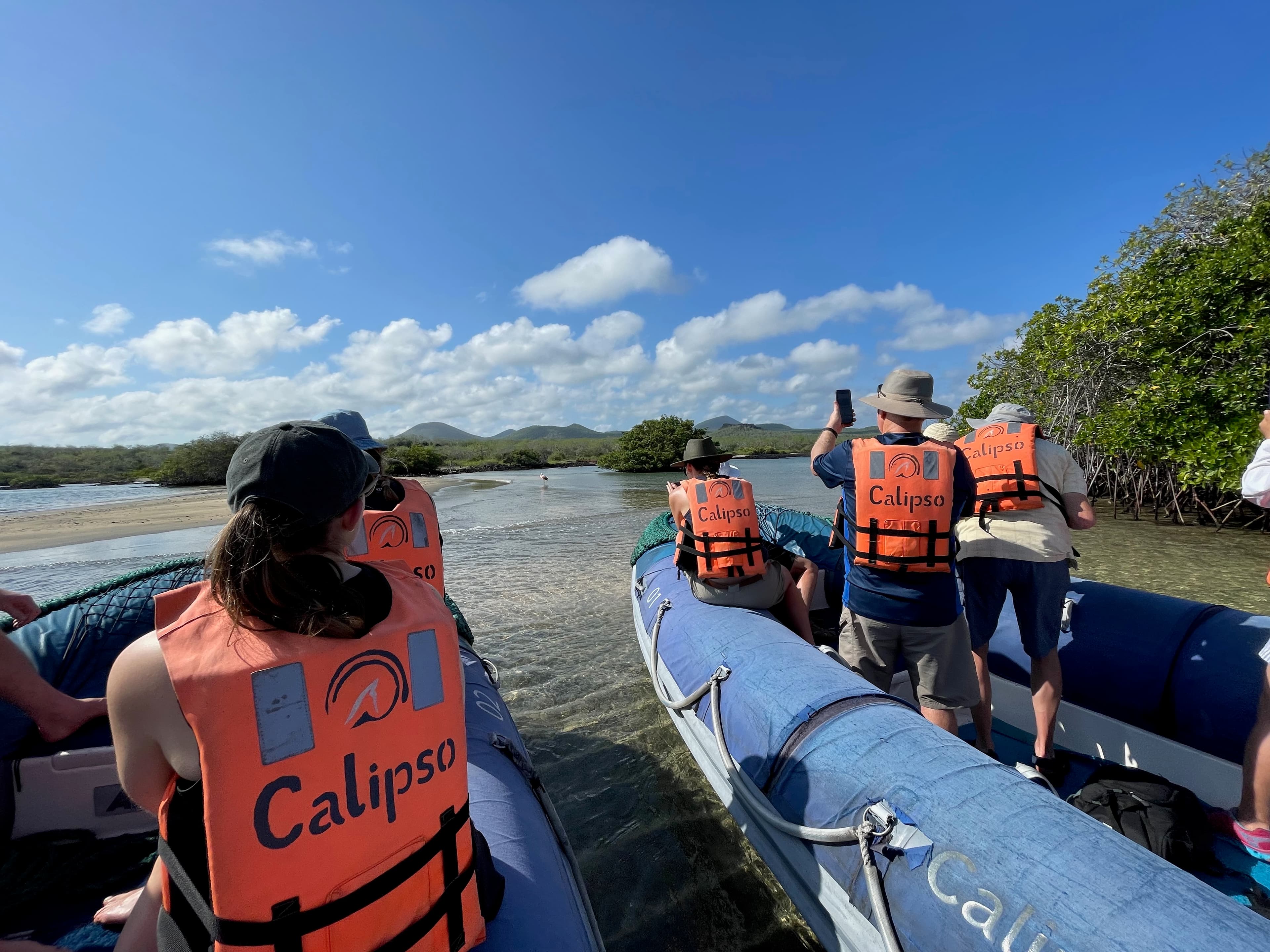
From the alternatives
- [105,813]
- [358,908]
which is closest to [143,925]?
[358,908]

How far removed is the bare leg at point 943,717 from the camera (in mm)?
2471

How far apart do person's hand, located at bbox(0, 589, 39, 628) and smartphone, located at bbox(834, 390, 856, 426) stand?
11.7 feet

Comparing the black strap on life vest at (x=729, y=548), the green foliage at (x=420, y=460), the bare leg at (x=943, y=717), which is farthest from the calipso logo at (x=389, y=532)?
the green foliage at (x=420, y=460)

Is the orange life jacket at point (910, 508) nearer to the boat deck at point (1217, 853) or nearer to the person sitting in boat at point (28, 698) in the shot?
the boat deck at point (1217, 853)

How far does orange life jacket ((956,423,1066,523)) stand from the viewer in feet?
8.89

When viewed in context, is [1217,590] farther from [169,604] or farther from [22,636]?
[22,636]

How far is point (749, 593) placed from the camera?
11.2 feet

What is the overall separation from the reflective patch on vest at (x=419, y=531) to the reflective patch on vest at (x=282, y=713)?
2.56m

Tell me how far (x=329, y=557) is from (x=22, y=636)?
2250mm

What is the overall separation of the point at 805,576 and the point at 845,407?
1.72 meters

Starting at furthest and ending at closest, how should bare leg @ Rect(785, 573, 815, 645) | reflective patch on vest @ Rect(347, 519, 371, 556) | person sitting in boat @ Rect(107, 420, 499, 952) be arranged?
bare leg @ Rect(785, 573, 815, 645)
reflective patch on vest @ Rect(347, 519, 371, 556)
person sitting in boat @ Rect(107, 420, 499, 952)

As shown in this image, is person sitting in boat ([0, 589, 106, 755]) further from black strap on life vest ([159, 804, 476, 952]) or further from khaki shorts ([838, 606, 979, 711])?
khaki shorts ([838, 606, 979, 711])

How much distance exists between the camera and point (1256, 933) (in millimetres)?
1079

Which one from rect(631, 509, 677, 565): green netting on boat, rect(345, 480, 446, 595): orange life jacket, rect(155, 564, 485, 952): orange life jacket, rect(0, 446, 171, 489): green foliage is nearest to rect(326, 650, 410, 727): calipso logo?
rect(155, 564, 485, 952): orange life jacket
